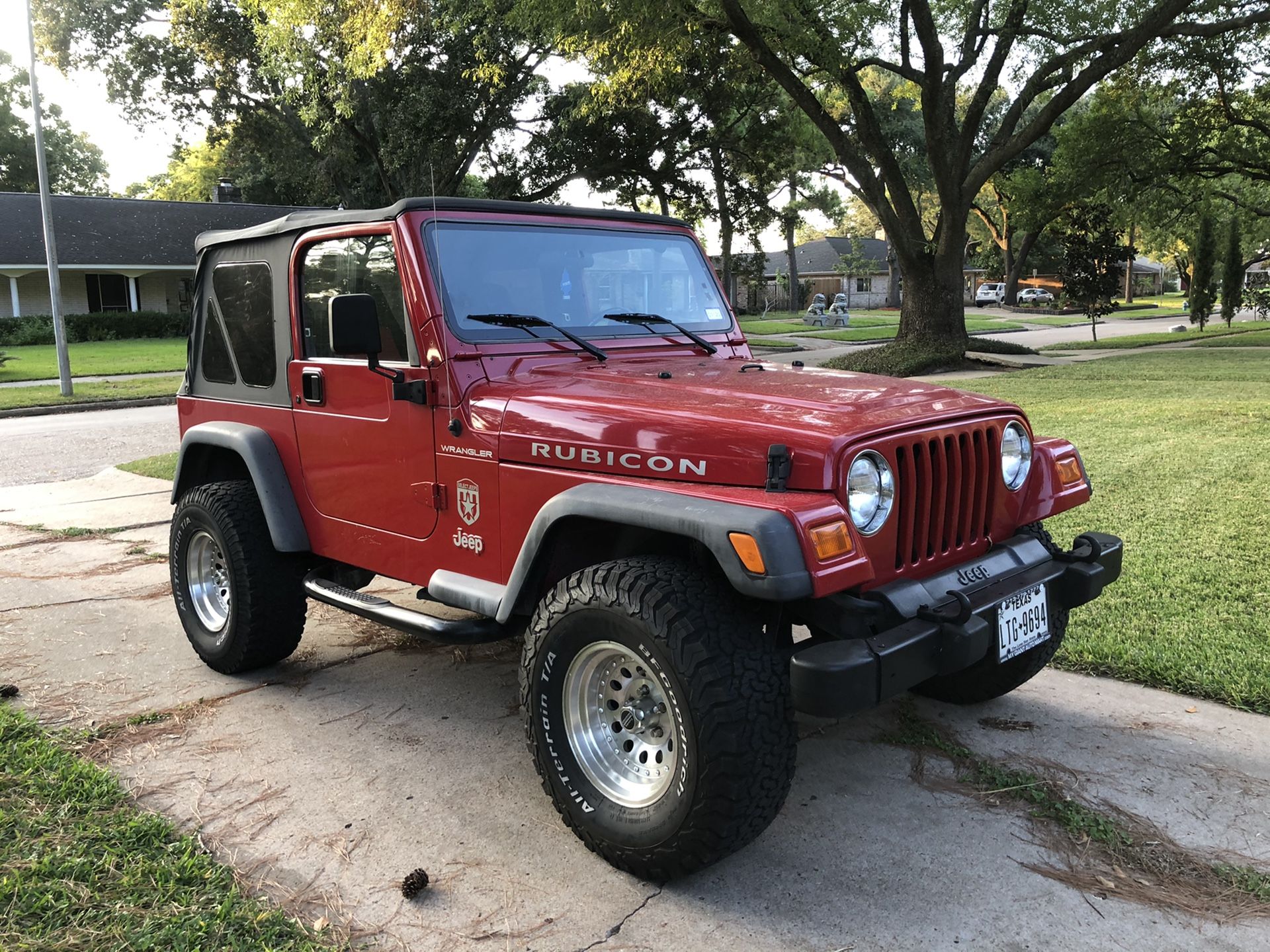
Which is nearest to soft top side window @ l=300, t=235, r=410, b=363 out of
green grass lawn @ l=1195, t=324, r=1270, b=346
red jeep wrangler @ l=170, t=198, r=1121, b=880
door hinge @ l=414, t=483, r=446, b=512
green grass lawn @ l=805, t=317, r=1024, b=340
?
red jeep wrangler @ l=170, t=198, r=1121, b=880

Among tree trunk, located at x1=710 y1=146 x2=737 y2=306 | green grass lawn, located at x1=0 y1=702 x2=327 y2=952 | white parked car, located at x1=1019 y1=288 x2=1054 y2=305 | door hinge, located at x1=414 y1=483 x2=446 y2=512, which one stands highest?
tree trunk, located at x1=710 y1=146 x2=737 y2=306

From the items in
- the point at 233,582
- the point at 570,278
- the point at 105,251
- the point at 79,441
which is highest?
the point at 105,251

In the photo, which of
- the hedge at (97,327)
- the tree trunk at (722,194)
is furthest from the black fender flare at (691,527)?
the hedge at (97,327)

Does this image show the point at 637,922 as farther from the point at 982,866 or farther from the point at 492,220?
the point at 492,220

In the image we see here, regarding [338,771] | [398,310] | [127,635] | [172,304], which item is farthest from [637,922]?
[172,304]

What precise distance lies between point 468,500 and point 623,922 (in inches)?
58.5

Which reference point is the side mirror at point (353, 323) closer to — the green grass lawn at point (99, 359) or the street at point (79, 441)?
the street at point (79, 441)

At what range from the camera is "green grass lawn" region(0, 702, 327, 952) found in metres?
2.52

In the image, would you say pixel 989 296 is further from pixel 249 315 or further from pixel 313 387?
pixel 313 387

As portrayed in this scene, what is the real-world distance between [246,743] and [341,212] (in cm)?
214

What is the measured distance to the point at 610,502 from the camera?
278 centimetres

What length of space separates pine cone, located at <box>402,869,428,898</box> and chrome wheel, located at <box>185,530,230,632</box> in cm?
222

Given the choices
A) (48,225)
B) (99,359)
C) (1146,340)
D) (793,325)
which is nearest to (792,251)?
(793,325)

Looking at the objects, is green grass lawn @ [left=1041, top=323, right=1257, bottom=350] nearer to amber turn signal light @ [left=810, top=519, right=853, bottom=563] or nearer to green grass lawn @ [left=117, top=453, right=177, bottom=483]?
green grass lawn @ [left=117, top=453, right=177, bottom=483]
